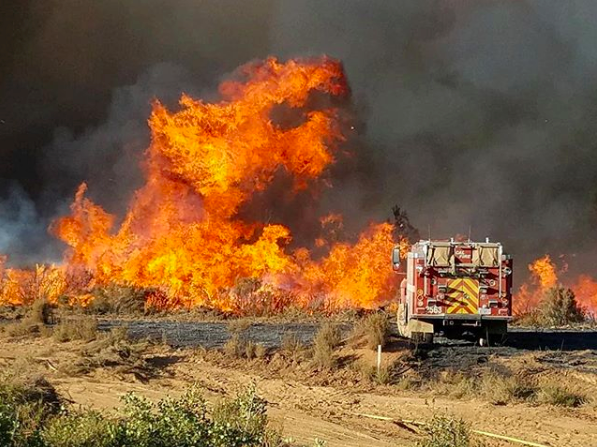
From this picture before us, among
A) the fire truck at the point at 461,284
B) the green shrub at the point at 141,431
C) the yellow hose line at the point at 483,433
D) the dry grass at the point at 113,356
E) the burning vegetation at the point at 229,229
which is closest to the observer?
the green shrub at the point at 141,431

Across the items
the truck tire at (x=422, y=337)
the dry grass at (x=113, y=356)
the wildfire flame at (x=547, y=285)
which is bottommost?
the dry grass at (x=113, y=356)

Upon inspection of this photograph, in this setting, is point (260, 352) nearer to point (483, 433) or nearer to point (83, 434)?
point (483, 433)

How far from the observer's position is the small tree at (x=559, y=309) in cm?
2862

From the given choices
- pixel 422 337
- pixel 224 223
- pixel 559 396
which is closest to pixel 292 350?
pixel 422 337

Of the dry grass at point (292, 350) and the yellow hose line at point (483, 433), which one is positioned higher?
the dry grass at point (292, 350)

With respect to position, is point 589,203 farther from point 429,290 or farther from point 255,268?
point 429,290

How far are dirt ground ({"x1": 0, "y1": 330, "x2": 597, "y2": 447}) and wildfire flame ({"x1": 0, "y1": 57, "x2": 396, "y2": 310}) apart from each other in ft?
35.8

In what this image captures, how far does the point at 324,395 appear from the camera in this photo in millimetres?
13453

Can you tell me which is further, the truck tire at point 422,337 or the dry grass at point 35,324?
the dry grass at point 35,324

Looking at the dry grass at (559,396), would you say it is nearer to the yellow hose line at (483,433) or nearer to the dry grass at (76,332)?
the yellow hose line at (483,433)

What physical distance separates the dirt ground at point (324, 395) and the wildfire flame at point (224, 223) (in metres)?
10.9

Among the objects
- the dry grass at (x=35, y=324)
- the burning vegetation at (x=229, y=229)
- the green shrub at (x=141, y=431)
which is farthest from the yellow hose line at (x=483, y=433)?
the burning vegetation at (x=229, y=229)

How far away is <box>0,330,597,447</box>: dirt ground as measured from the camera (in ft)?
35.4

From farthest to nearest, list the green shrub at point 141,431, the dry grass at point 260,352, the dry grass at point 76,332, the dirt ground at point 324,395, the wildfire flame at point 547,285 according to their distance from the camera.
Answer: the wildfire flame at point 547,285 < the dry grass at point 76,332 < the dry grass at point 260,352 < the dirt ground at point 324,395 < the green shrub at point 141,431
